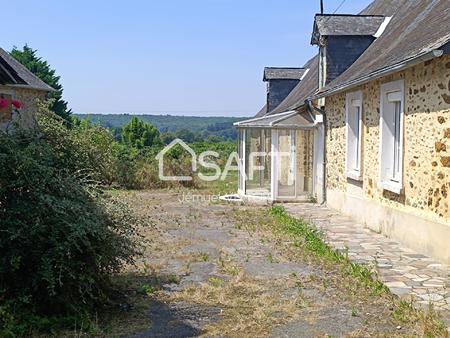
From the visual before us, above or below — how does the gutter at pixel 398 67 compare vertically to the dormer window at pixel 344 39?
below

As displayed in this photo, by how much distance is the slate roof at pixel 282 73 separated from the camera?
2478 centimetres

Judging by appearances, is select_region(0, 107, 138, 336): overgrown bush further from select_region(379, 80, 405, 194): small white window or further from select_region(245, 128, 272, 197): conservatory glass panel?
select_region(245, 128, 272, 197): conservatory glass panel

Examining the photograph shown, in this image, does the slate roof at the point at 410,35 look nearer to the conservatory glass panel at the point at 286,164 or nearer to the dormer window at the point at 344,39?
the dormer window at the point at 344,39

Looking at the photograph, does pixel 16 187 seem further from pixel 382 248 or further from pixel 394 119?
pixel 394 119

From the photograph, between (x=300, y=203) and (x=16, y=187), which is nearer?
(x=16, y=187)

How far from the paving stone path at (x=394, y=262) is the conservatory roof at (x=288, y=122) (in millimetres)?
3928

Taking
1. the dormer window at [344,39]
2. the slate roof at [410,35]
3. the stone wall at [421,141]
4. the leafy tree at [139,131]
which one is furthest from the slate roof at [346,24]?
the leafy tree at [139,131]

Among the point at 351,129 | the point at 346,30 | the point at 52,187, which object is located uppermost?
the point at 346,30

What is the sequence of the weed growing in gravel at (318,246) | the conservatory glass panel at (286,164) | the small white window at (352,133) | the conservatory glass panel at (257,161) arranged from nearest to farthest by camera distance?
the weed growing in gravel at (318,246) < the small white window at (352,133) < the conservatory glass panel at (286,164) < the conservatory glass panel at (257,161)

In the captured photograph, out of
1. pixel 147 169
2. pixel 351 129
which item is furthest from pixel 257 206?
pixel 147 169

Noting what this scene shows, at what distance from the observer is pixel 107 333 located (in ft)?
15.6

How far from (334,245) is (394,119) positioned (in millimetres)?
2989

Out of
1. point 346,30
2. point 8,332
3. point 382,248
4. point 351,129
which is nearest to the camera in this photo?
point 8,332

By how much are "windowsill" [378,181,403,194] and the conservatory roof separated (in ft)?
17.3
